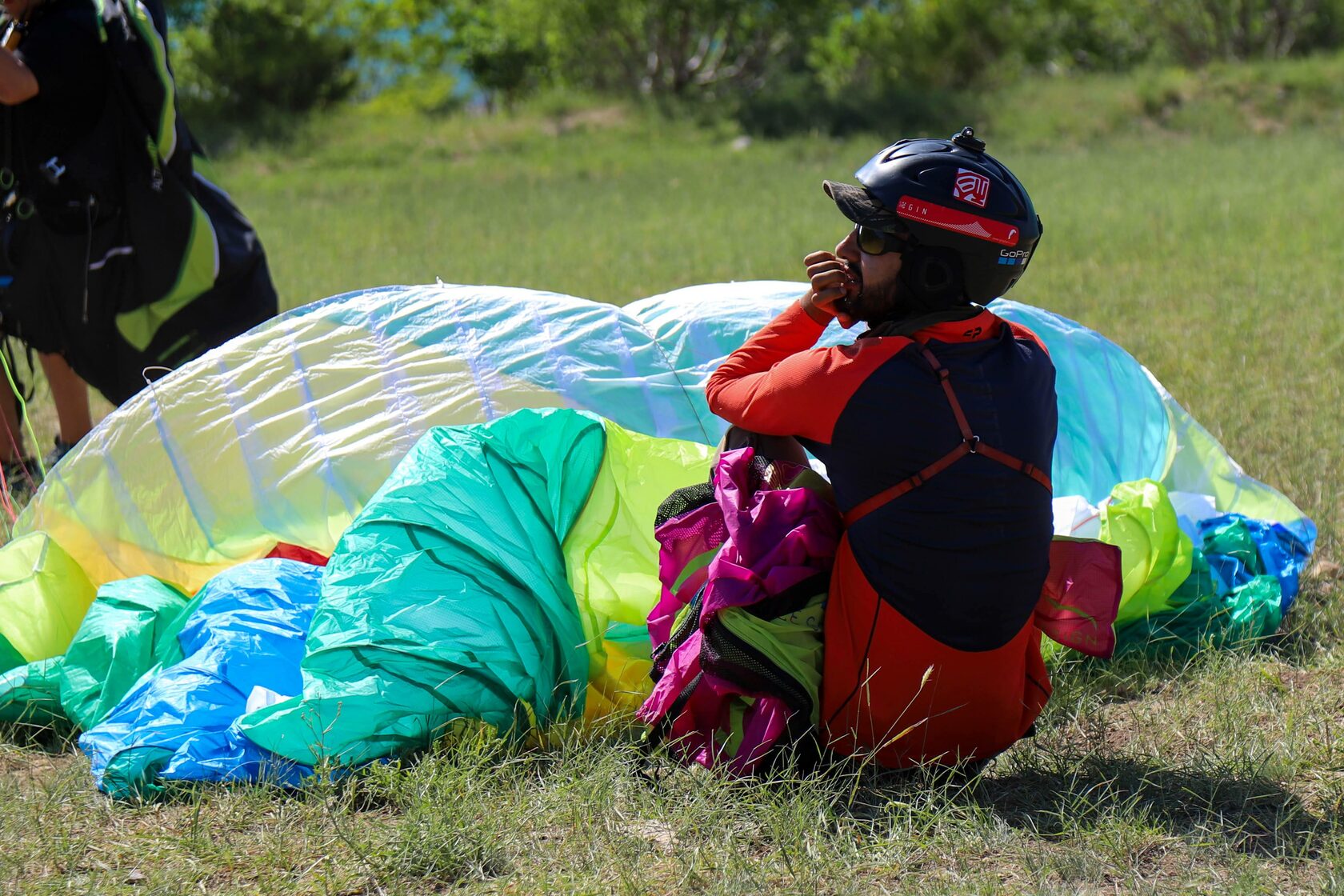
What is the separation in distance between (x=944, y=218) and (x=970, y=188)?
8cm

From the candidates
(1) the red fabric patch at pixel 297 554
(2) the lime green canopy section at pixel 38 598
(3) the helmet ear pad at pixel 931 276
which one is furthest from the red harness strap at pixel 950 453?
(2) the lime green canopy section at pixel 38 598

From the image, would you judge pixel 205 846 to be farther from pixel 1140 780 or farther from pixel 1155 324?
pixel 1155 324

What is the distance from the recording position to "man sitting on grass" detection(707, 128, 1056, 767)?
246 centimetres

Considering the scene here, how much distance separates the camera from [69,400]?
4.88 meters

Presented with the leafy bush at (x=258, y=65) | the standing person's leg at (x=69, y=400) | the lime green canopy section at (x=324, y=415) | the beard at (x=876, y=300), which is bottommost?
the leafy bush at (x=258, y=65)

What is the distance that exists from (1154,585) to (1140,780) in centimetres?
85

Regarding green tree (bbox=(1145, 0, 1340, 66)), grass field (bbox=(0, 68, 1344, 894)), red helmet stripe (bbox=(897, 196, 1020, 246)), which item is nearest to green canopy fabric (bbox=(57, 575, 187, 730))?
grass field (bbox=(0, 68, 1344, 894))

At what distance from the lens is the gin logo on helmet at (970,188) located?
253 cm

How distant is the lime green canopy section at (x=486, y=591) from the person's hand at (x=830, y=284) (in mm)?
698

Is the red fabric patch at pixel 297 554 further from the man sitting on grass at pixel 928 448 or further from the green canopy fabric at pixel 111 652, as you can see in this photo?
the man sitting on grass at pixel 928 448

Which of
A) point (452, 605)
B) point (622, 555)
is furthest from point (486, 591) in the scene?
point (622, 555)

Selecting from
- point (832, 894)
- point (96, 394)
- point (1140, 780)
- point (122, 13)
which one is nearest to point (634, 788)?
point (832, 894)

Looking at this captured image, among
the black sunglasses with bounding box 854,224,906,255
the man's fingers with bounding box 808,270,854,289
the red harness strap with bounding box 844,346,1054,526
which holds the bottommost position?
the red harness strap with bounding box 844,346,1054,526

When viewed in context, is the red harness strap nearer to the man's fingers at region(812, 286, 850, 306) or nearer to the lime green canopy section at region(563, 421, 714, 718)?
the man's fingers at region(812, 286, 850, 306)
